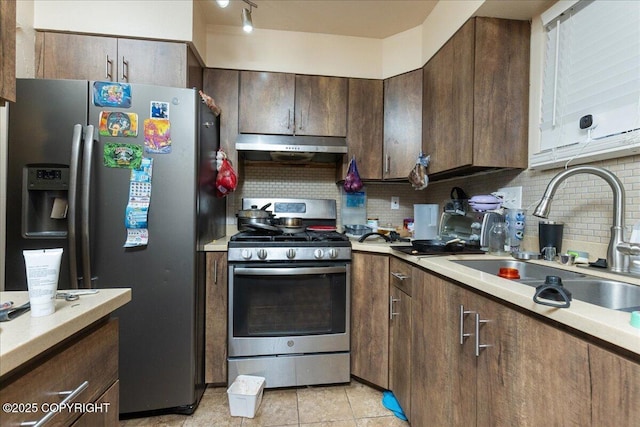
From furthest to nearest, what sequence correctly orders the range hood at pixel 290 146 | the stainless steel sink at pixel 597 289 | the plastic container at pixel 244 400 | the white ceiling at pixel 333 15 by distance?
the range hood at pixel 290 146
the white ceiling at pixel 333 15
the plastic container at pixel 244 400
the stainless steel sink at pixel 597 289

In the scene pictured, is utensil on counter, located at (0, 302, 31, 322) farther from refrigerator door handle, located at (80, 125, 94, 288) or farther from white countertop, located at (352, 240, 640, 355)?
white countertop, located at (352, 240, 640, 355)

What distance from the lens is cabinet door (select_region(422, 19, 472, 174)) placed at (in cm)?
157

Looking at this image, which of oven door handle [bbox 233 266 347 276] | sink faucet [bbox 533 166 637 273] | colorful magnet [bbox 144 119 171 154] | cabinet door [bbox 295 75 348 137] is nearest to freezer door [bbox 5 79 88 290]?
colorful magnet [bbox 144 119 171 154]

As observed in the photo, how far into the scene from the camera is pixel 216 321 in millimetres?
1757

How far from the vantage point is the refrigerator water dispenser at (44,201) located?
4.66 ft

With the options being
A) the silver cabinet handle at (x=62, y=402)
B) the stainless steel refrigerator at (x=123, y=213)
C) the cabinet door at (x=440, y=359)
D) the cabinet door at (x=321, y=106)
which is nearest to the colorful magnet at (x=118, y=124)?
the stainless steel refrigerator at (x=123, y=213)

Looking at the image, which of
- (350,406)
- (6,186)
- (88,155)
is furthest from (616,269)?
(6,186)

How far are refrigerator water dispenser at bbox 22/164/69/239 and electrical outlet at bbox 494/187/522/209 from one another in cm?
235

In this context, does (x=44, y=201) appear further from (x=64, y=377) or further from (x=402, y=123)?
(x=402, y=123)

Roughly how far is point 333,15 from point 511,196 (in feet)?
5.44

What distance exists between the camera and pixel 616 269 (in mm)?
1048

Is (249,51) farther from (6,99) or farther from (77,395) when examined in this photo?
(77,395)

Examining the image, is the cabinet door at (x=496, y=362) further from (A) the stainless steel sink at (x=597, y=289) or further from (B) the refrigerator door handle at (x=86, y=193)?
(B) the refrigerator door handle at (x=86, y=193)

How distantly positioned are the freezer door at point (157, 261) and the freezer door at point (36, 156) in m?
0.13
